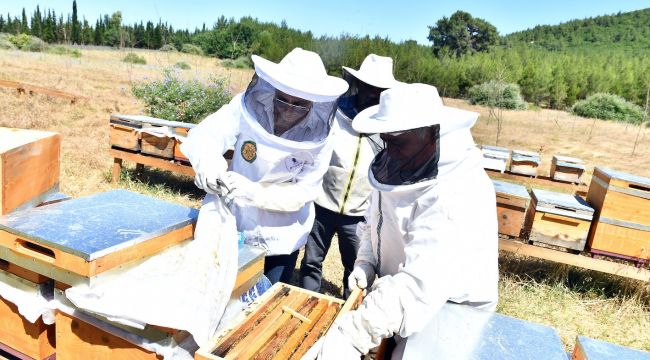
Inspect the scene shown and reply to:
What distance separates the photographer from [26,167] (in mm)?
2156

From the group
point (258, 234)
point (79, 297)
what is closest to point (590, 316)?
point (258, 234)

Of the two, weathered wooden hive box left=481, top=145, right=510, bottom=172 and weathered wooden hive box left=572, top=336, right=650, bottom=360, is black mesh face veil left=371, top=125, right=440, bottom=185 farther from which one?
weathered wooden hive box left=481, top=145, right=510, bottom=172

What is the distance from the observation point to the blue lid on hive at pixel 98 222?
1.71 meters

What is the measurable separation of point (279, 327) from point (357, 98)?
1979 mm

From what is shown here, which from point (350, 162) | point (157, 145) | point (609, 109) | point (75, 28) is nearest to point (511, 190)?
point (350, 162)

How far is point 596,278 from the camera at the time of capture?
4.70m

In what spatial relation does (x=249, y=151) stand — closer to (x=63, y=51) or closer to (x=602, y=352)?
(x=602, y=352)

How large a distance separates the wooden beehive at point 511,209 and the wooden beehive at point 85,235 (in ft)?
9.56

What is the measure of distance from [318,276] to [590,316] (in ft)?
8.43

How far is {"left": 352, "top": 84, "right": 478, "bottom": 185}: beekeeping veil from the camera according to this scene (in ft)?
5.12

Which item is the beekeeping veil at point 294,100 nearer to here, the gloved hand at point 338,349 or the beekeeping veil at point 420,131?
the beekeeping veil at point 420,131

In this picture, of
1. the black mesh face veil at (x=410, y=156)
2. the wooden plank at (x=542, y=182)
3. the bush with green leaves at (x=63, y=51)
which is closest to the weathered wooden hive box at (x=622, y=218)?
the wooden plank at (x=542, y=182)

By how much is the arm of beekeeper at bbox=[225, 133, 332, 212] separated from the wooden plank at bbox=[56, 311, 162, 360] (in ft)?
2.65

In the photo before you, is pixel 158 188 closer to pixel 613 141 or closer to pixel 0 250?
pixel 0 250
